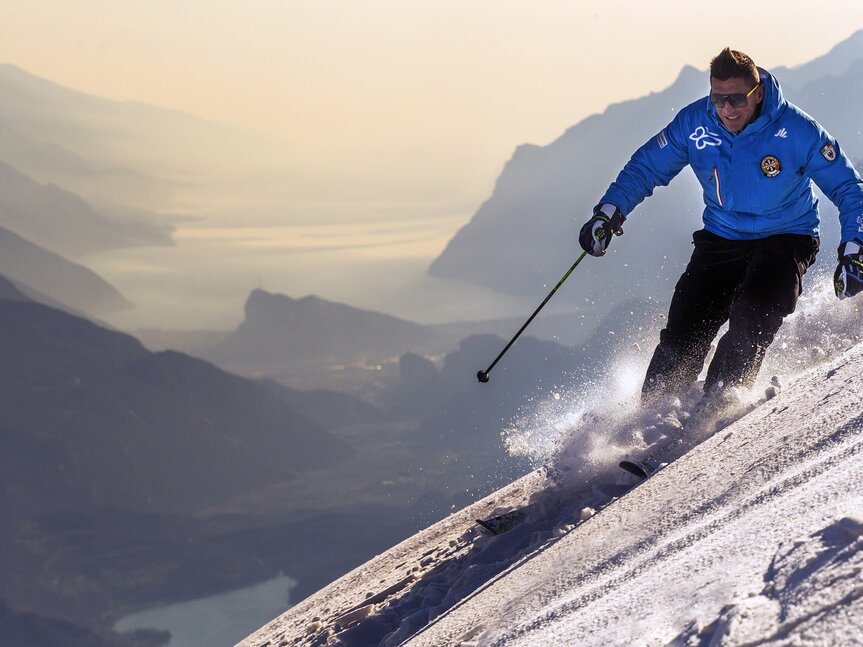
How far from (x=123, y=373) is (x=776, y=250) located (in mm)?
202795

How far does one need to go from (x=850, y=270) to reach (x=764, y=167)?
2.91 ft

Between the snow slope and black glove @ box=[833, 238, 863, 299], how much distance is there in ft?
1.95

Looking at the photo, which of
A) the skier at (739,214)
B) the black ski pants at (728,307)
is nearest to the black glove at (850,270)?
the skier at (739,214)

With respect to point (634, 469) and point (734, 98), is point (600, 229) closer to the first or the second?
point (734, 98)

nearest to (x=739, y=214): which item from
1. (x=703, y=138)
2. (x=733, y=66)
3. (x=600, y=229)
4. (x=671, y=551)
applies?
(x=703, y=138)

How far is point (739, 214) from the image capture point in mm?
6449

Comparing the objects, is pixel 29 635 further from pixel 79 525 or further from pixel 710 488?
pixel 710 488

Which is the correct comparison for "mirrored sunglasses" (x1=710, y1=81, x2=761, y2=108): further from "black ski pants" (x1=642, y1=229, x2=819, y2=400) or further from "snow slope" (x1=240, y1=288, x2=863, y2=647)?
"snow slope" (x1=240, y1=288, x2=863, y2=647)

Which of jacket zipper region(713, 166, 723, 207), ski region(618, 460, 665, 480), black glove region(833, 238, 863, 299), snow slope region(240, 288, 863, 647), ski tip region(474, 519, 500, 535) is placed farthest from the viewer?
ski tip region(474, 519, 500, 535)

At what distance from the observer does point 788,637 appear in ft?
7.47

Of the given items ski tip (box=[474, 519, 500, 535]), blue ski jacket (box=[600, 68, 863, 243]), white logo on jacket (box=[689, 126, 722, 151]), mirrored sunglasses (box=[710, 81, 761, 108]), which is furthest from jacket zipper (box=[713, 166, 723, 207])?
ski tip (box=[474, 519, 500, 535])

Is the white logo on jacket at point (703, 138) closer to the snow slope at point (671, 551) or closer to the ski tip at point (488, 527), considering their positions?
the snow slope at point (671, 551)

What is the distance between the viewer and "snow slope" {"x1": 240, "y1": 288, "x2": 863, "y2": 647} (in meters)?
2.59

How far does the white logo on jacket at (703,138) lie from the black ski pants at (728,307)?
0.75m
